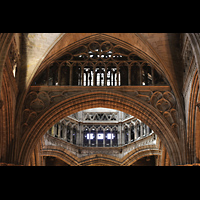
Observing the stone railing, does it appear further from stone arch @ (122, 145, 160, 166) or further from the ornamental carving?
the ornamental carving

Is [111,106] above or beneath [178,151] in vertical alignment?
above

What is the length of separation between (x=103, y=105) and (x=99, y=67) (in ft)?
5.37

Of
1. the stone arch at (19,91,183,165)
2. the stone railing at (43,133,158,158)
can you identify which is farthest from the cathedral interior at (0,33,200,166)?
the stone railing at (43,133,158,158)

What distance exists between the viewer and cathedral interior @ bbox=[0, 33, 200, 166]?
14758 mm

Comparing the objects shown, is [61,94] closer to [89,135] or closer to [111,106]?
[111,106]

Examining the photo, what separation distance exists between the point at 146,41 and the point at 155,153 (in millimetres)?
6767

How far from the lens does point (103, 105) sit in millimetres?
16250

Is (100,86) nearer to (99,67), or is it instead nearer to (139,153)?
(99,67)

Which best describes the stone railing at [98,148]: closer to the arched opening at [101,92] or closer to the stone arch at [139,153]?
the stone arch at [139,153]

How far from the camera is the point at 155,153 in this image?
20.3 metres

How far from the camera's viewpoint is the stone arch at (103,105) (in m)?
15.2

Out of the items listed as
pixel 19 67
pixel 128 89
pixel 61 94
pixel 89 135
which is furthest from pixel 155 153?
pixel 19 67

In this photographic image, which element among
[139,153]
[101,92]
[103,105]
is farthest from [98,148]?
[101,92]

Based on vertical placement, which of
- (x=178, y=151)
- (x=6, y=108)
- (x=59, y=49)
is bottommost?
(x=178, y=151)
